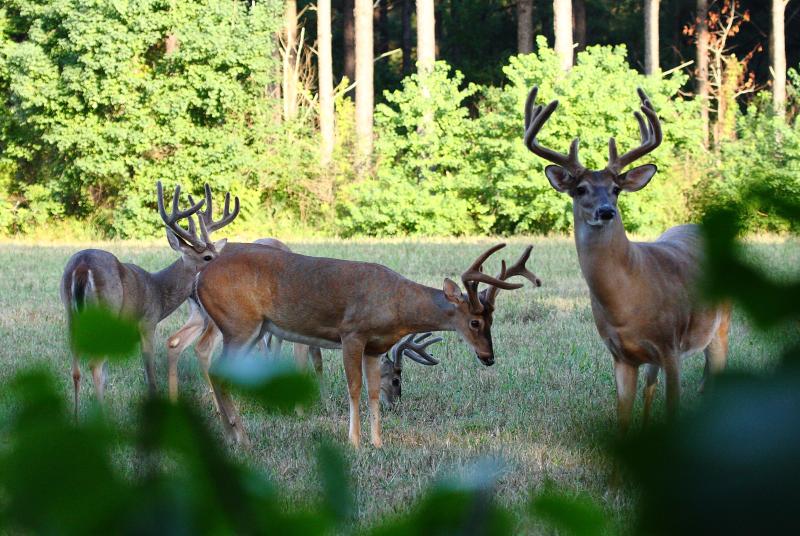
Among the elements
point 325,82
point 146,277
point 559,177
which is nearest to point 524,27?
point 325,82

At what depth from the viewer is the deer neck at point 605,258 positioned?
20.6 ft

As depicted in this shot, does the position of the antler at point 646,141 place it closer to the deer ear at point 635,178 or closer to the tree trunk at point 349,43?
the deer ear at point 635,178

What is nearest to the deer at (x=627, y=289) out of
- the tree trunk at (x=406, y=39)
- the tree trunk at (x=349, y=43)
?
the tree trunk at (x=349, y=43)

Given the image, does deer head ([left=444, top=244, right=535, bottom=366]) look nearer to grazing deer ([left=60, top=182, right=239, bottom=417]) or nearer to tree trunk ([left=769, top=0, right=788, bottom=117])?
grazing deer ([left=60, top=182, right=239, bottom=417])

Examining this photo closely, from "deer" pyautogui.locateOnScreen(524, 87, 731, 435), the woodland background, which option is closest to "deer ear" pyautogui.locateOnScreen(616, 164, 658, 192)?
"deer" pyautogui.locateOnScreen(524, 87, 731, 435)

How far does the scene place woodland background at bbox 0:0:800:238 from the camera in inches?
1069

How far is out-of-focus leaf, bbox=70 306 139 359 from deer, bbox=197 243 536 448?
280 inches

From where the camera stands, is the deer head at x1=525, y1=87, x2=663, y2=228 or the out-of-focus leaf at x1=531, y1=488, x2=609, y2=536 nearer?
the out-of-focus leaf at x1=531, y1=488, x2=609, y2=536

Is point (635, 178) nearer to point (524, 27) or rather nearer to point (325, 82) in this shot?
point (325, 82)

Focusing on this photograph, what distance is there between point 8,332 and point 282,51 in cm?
2479

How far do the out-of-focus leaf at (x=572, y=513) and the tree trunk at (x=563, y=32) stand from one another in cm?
2840

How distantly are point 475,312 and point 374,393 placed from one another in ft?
2.98

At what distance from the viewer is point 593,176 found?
21.3 feet

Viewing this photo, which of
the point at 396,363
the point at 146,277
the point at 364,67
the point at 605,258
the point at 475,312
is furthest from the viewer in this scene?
the point at 364,67
